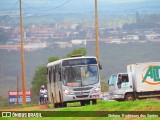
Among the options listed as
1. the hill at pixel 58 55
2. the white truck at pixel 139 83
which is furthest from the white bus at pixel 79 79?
the hill at pixel 58 55

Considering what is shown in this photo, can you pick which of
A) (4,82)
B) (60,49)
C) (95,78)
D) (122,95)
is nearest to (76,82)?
(95,78)

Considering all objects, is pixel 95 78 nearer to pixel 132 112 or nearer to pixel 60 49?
pixel 132 112

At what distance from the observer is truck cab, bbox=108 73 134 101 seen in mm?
41719

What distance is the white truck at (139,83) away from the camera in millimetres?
41938

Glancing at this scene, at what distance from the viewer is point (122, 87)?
137ft

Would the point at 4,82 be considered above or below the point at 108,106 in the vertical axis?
below

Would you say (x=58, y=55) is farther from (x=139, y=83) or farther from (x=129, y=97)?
(x=129, y=97)

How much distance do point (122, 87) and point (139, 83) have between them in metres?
1.31

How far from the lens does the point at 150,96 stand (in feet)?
139

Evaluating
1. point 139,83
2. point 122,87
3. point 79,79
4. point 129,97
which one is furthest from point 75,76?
point 139,83

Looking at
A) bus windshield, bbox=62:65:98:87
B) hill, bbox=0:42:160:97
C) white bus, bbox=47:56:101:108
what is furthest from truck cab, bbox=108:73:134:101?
hill, bbox=0:42:160:97

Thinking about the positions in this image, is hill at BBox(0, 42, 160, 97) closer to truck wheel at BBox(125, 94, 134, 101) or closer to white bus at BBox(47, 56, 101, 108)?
truck wheel at BBox(125, 94, 134, 101)

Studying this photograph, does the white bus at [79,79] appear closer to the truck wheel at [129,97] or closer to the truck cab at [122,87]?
the truck cab at [122,87]

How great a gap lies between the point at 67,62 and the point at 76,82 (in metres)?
1.10
